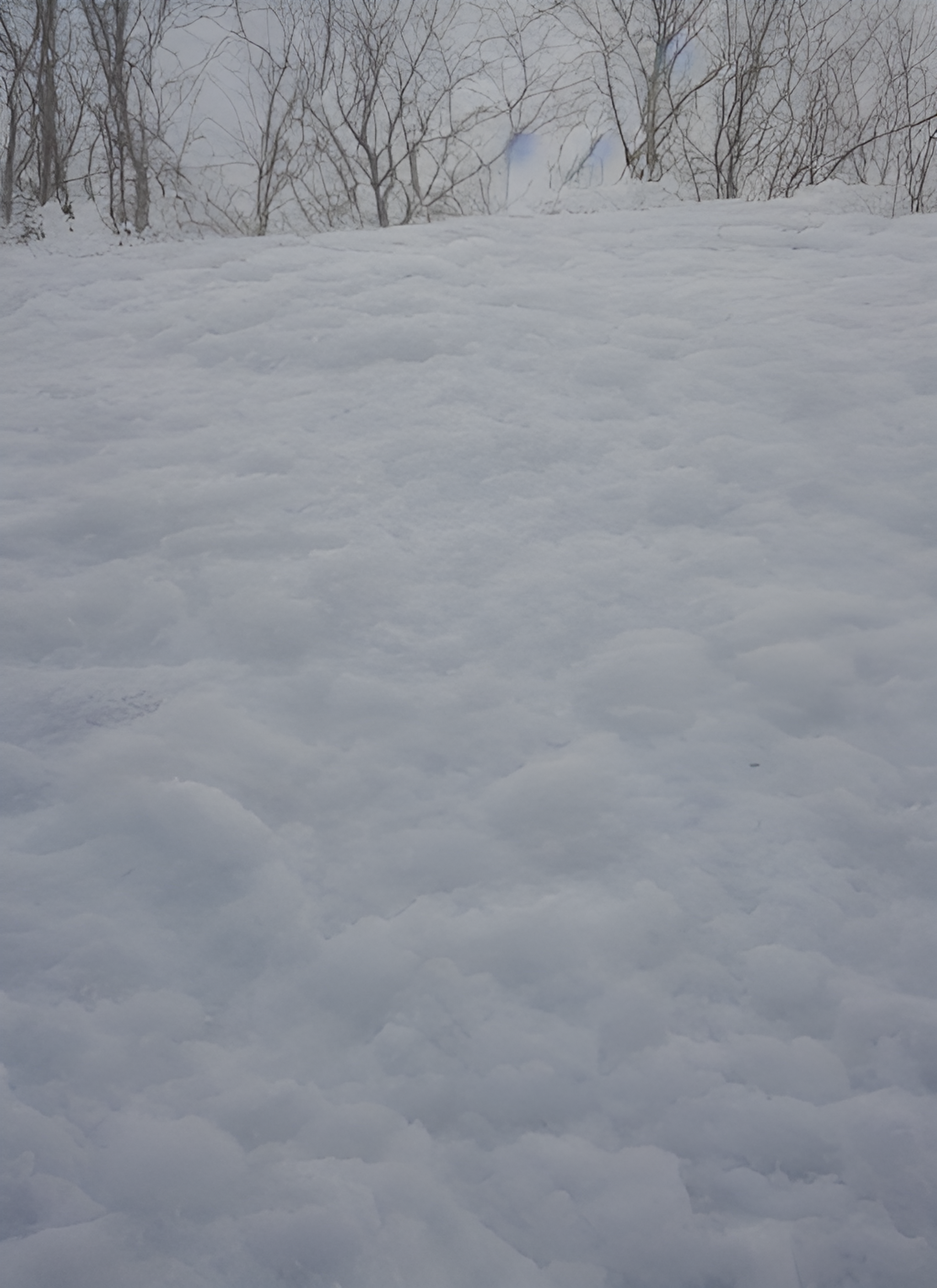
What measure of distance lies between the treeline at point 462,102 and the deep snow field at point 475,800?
91.4 inches

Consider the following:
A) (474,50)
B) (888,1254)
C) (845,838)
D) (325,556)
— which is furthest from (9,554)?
(474,50)

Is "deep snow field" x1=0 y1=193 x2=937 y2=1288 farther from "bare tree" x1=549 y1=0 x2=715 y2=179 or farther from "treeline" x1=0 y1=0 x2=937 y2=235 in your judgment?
"bare tree" x1=549 y1=0 x2=715 y2=179

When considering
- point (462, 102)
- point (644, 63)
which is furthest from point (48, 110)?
point (644, 63)

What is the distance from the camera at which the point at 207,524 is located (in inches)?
64.7

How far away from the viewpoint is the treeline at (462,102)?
3830 millimetres

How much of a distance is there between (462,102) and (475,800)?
4394mm

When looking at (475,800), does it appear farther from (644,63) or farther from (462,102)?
(644,63)

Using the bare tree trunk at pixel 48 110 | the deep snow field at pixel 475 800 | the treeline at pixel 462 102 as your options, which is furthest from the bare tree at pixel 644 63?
the deep snow field at pixel 475 800

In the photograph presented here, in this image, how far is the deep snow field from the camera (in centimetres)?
83

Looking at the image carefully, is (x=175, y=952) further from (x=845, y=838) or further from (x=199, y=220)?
(x=199, y=220)

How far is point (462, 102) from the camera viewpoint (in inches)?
172

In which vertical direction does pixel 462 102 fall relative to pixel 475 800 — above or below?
above

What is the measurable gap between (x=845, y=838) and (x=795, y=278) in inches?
69.5

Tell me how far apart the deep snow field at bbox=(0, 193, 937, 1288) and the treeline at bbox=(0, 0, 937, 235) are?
2322mm
